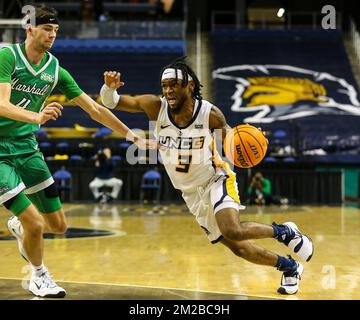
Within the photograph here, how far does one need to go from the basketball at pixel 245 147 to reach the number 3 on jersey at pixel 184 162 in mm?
343

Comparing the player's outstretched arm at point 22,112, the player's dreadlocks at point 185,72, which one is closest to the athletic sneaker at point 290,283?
the player's dreadlocks at point 185,72

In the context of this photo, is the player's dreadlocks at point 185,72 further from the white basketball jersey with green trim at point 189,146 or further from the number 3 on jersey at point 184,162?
the number 3 on jersey at point 184,162

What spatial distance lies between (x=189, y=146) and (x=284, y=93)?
20943 mm

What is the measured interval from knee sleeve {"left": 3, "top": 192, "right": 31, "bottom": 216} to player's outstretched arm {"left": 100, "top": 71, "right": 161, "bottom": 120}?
109 cm

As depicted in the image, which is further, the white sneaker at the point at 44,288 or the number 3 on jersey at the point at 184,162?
the number 3 on jersey at the point at 184,162

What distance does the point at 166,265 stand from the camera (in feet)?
23.8

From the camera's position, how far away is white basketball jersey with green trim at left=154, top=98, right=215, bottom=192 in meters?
5.63

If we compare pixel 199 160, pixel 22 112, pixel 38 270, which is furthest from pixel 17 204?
pixel 199 160

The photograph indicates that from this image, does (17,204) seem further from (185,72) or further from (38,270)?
(185,72)

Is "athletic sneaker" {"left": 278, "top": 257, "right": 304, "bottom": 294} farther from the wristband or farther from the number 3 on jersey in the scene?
the wristband

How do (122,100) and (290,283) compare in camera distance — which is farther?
(122,100)

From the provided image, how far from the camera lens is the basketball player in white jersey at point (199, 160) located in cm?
553

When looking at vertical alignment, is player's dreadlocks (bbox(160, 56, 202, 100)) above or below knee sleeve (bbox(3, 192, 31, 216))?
above

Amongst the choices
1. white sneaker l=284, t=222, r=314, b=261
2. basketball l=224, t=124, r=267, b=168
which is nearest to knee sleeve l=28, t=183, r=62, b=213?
basketball l=224, t=124, r=267, b=168
